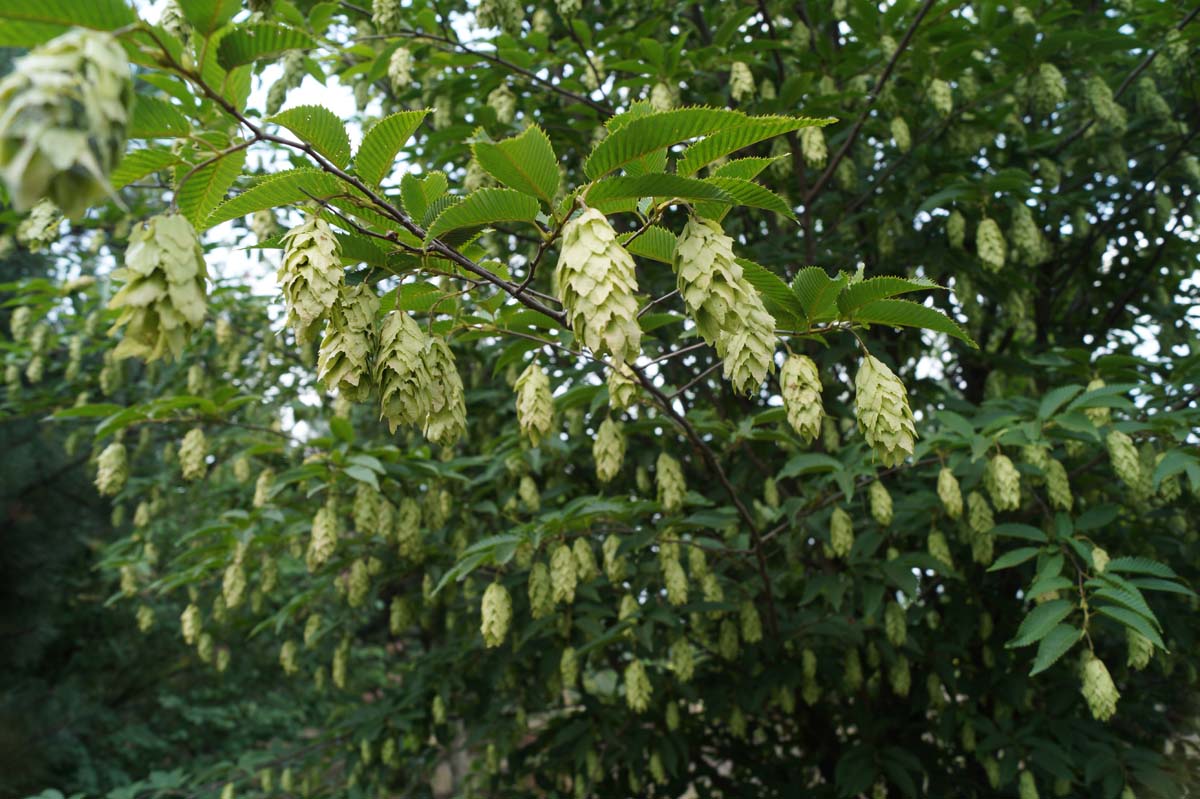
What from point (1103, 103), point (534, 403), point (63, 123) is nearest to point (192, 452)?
point (534, 403)

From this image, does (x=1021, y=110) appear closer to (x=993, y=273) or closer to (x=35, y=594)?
(x=993, y=273)

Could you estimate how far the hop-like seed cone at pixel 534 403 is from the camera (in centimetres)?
193

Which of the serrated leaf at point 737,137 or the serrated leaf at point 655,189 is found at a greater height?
the serrated leaf at point 737,137

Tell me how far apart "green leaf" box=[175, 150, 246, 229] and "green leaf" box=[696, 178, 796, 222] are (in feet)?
2.26

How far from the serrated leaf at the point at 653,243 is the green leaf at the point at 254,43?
590 millimetres

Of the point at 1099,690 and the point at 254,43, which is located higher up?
the point at 254,43

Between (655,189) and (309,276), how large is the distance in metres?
0.51

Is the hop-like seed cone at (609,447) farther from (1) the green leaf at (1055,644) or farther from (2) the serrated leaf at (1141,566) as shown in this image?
(2) the serrated leaf at (1141,566)

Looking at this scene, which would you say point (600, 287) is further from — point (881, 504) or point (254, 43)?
point (881, 504)

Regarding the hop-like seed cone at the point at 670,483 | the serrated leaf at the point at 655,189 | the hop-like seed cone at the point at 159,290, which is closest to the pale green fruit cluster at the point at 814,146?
the hop-like seed cone at the point at 670,483

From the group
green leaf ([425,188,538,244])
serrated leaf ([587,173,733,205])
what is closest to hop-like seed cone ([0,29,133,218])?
green leaf ([425,188,538,244])

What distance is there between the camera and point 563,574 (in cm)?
271

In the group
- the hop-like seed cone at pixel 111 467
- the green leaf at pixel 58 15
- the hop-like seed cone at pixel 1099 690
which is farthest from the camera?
the hop-like seed cone at pixel 111 467

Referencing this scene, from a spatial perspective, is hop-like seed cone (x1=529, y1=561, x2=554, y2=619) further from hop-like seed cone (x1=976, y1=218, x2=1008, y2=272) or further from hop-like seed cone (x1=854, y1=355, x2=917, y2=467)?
hop-like seed cone (x1=976, y1=218, x2=1008, y2=272)
